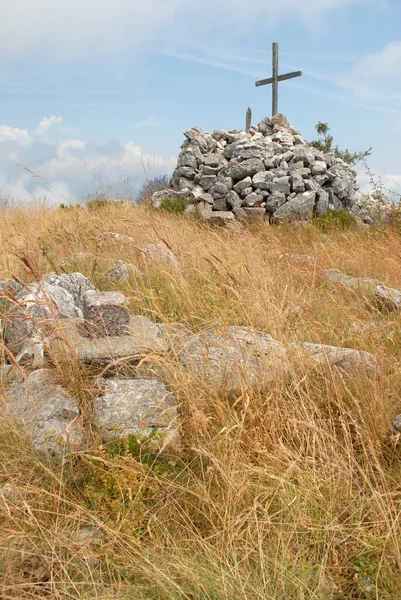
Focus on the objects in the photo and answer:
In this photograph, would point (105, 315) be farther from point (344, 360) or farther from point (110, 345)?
point (344, 360)

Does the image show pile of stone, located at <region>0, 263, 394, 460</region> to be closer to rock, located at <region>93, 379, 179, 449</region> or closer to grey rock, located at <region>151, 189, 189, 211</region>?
rock, located at <region>93, 379, 179, 449</region>

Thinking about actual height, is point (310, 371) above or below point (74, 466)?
above

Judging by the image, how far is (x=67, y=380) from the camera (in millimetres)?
3602

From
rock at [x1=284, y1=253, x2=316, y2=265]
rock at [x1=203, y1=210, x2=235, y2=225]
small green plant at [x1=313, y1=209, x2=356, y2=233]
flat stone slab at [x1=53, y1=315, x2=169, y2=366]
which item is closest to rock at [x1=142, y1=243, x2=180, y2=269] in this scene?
rock at [x1=284, y1=253, x2=316, y2=265]

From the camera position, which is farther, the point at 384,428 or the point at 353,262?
the point at 353,262

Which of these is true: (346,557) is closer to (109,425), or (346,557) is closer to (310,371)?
(310,371)

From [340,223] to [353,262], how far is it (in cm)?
416

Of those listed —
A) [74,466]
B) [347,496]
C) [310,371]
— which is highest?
[310,371]

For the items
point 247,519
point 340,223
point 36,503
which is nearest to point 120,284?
point 36,503

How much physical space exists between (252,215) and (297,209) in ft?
3.22

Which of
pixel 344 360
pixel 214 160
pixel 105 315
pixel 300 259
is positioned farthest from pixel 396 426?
pixel 214 160

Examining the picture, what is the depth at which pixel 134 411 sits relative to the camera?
126 inches

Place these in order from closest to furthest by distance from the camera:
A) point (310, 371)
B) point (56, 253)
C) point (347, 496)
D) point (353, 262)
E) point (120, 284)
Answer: point (347, 496)
point (310, 371)
point (120, 284)
point (353, 262)
point (56, 253)

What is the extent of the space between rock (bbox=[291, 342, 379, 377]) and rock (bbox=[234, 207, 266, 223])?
8046 millimetres
